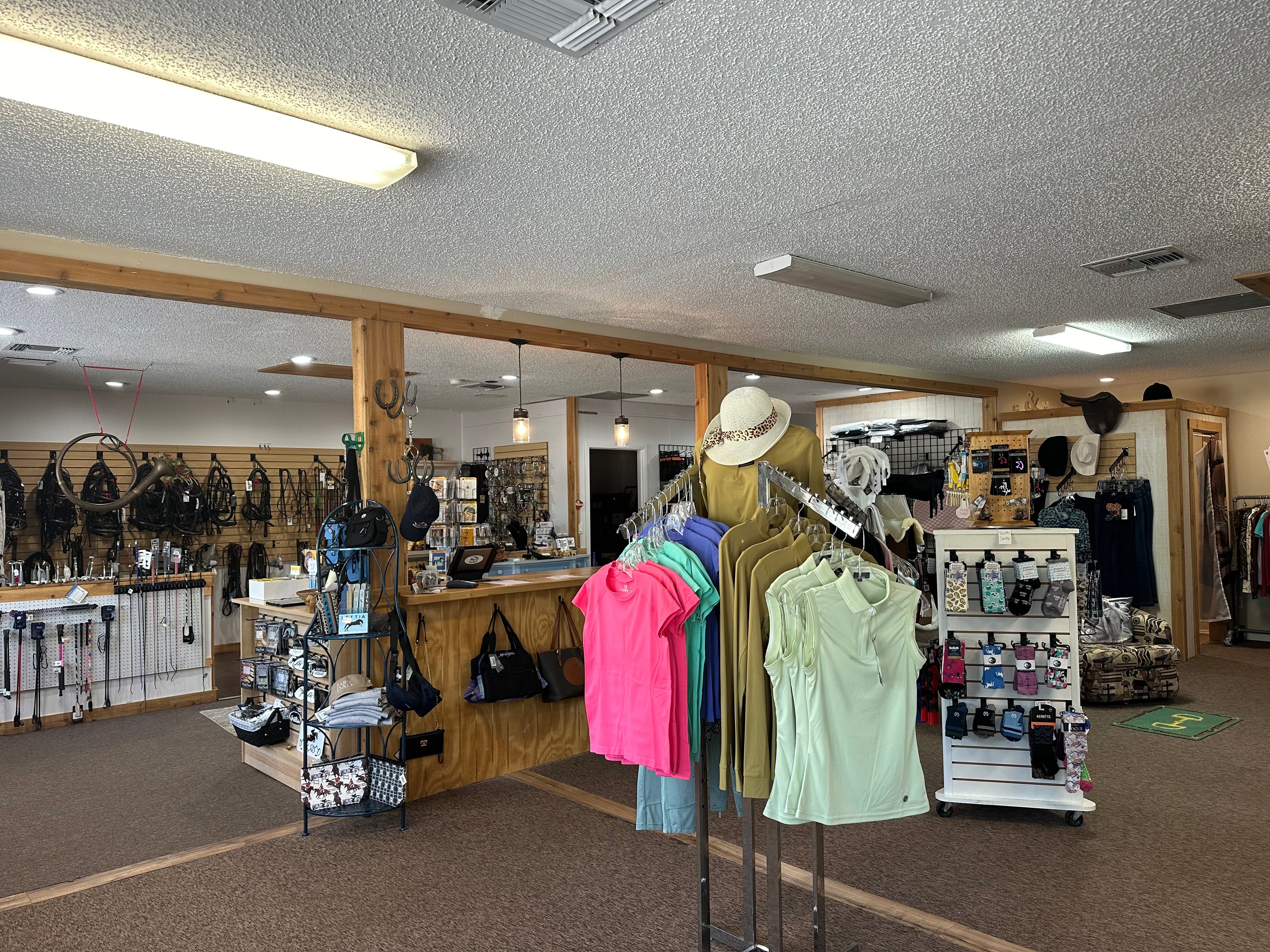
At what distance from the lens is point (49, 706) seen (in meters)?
6.59

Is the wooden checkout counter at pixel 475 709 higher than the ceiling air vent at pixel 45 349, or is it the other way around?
the ceiling air vent at pixel 45 349

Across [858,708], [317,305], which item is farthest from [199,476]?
[858,708]

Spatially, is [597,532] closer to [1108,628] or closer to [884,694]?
[1108,628]

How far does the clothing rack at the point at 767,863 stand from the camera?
8.88ft

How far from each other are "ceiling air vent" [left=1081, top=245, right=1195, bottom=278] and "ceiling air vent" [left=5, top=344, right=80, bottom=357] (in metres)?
6.95

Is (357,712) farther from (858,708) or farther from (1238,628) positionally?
(1238,628)

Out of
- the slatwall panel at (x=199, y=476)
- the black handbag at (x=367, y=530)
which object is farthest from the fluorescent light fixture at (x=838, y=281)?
the slatwall panel at (x=199, y=476)

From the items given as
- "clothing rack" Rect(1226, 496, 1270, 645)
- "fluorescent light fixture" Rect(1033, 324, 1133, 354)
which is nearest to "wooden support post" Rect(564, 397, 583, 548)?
"fluorescent light fixture" Rect(1033, 324, 1133, 354)

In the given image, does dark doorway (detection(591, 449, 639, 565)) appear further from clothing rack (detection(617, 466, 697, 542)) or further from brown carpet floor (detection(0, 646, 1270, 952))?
clothing rack (detection(617, 466, 697, 542))

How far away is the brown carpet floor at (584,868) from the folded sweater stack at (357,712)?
1.69 ft

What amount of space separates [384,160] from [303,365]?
198 inches

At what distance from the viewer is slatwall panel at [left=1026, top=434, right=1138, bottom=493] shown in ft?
28.1

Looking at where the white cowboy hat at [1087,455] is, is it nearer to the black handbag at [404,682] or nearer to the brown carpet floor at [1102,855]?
the brown carpet floor at [1102,855]

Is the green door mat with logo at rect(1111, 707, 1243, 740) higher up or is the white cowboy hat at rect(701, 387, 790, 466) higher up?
the white cowboy hat at rect(701, 387, 790, 466)
